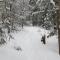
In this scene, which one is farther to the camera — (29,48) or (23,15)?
(23,15)

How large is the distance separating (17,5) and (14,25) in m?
2.21

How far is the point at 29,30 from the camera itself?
17344 mm

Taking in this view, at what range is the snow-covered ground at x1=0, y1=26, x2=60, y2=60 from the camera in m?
12.2

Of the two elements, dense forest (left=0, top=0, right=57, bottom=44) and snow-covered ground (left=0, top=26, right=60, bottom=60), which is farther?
dense forest (left=0, top=0, right=57, bottom=44)

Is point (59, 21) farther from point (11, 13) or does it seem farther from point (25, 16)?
point (25, 16)

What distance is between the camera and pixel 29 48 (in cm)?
1354

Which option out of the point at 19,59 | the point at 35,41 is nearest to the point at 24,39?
the point at 35,41

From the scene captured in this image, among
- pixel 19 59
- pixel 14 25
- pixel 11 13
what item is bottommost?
pixel 19 59

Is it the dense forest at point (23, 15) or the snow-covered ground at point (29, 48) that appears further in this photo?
Result: the dense forest at point (23, 15)

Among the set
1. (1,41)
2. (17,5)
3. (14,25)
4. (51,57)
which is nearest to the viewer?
(51,57)

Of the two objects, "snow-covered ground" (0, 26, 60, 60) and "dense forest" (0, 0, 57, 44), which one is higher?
"dense forest" (0, 0, 57, 44)

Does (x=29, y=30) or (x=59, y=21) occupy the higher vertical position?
(x=59, y=21)

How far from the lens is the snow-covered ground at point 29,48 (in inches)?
481

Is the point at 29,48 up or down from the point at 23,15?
down
